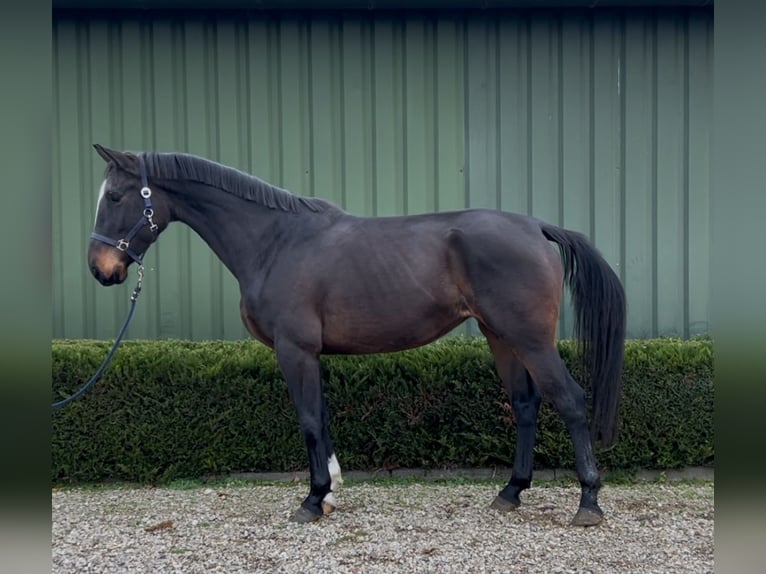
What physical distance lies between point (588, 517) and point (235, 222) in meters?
2.59

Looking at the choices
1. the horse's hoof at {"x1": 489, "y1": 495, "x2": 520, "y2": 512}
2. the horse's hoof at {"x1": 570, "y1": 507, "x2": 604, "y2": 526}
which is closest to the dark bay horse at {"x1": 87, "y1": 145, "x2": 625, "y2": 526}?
the horse's hoof at {"x1": 570, "y1": 507, "x2": 604, "y2": 526}

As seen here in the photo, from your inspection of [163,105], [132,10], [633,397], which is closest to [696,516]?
[633,397]

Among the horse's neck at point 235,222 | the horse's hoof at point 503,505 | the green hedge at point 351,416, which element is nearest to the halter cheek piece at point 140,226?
the horse's neck at point 235,222

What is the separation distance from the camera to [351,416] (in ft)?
14.4

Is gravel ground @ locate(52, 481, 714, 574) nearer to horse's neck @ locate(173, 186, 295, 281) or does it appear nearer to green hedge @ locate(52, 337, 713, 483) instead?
green hedge @ locate(52, 337, 713, 483)

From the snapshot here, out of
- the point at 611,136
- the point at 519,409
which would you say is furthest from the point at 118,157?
the point at 611,136

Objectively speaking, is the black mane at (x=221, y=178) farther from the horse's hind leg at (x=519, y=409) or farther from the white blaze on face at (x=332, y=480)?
the white blaze on face at (x=332, y=480)

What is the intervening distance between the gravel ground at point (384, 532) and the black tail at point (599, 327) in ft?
2.00

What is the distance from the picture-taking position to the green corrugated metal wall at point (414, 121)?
5.61m

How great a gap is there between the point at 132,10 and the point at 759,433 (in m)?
6.06

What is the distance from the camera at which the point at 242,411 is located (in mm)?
4375

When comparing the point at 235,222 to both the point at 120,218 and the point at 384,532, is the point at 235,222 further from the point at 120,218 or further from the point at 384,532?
the point at 384,532

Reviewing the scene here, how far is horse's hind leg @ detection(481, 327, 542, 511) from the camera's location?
12.0 feet

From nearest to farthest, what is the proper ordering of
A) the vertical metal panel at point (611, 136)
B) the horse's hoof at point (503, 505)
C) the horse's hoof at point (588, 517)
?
the horse's hoof at point (588, 517) → the horse's hoof at point (503, 505) → the vertical metal panel at point (611, 136)
